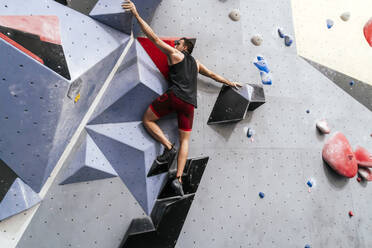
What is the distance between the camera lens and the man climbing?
5.57ft

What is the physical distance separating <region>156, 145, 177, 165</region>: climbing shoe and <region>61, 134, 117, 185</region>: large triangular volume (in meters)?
0.31

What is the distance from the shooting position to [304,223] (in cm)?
234

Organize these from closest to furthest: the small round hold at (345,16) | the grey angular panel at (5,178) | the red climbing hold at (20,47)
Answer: the red climbing hold at (20,47) → the grey angular panel at (5,178) → the small round hold at (345,16)

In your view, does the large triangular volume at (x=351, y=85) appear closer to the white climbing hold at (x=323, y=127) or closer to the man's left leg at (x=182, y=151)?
the white climbing hold at (x=323, y=127)

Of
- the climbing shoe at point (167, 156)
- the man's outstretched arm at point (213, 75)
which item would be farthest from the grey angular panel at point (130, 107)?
the man's outstretched arm at point (213, 75)

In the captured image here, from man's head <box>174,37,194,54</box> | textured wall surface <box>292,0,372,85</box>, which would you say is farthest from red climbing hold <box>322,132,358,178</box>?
man's head <box>174,37,194,54</box>

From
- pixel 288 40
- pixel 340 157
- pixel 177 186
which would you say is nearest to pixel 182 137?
pixel 177 186

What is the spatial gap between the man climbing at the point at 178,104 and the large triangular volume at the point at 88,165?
1.08 ft

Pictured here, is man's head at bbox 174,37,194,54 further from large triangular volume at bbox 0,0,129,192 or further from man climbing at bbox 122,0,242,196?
large triangular volume at bbox 0,0,129,192

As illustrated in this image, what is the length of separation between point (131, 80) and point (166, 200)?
79 cm

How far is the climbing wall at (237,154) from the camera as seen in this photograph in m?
1.58

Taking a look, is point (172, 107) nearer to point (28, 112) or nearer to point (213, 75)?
point (213, 75)

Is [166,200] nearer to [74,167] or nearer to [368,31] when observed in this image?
[74,167]

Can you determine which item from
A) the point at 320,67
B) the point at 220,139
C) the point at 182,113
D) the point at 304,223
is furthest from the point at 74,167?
the point at 320,67
